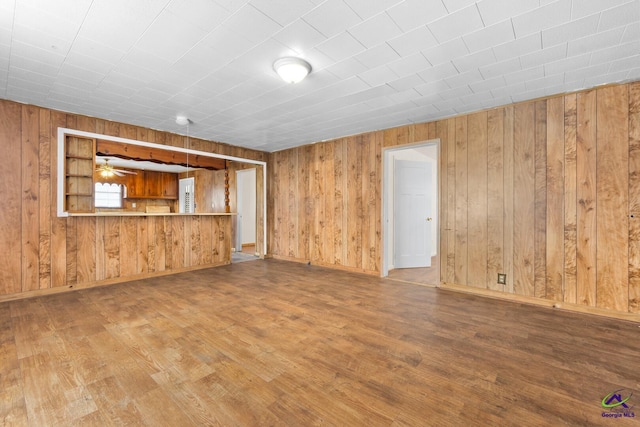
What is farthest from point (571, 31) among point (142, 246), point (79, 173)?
point (79, 173)

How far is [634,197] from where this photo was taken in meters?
2.83

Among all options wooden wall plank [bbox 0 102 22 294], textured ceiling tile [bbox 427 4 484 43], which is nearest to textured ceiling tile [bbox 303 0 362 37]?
textured ceiling tile [bbox 427 4 484 43]

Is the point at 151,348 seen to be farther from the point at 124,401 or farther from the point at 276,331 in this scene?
the point at 276,331

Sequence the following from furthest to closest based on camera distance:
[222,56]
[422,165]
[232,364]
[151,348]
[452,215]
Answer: [422,165], [452,215], [222,56], [151,348], [232,364]

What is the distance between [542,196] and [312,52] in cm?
309

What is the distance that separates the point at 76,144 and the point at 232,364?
4082 millimetres

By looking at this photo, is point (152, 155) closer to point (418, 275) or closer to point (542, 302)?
point (418, 275)

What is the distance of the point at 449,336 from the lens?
8.04 feet

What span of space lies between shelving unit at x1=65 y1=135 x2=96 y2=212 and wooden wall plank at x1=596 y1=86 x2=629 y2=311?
644 cm

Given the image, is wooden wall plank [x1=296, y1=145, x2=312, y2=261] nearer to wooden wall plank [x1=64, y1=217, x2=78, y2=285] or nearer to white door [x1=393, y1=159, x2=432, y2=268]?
white door [x1=393, y1=159, x2=432, y2=268]

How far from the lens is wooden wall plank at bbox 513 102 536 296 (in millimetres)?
3361

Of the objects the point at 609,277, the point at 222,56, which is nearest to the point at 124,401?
the point at 222,56

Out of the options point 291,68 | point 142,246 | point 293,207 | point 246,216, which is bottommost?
point 142,246

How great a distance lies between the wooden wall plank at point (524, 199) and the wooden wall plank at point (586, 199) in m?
0.41
